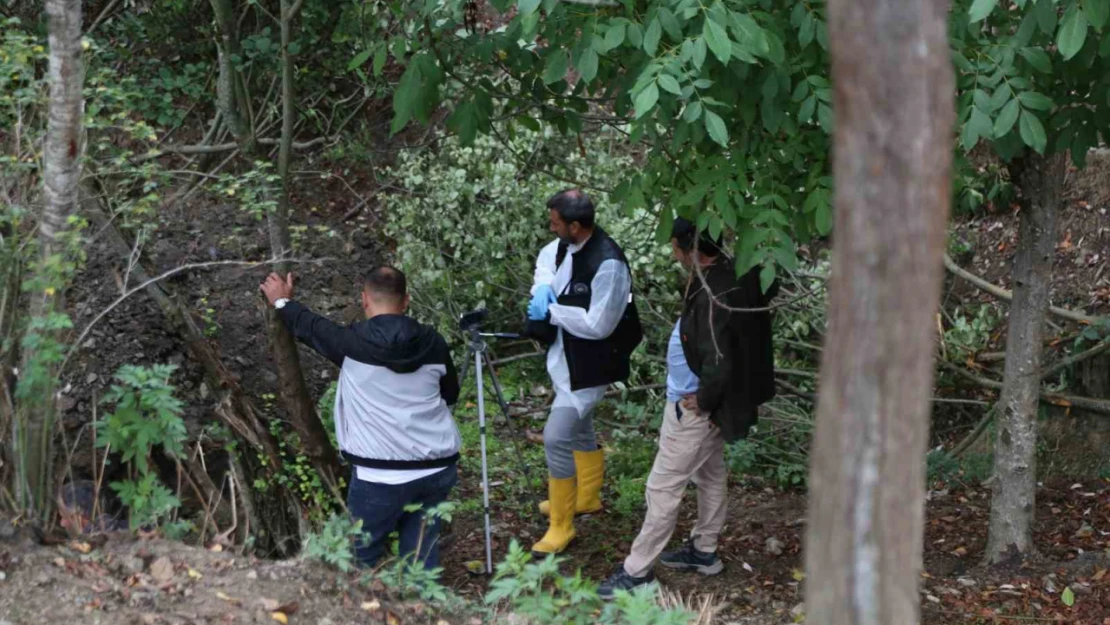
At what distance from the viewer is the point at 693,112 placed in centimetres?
439

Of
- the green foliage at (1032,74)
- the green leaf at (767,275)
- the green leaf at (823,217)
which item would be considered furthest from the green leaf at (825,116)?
the green leaf at (767,275)

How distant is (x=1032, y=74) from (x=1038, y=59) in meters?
0.41

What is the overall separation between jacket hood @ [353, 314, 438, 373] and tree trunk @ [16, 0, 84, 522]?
1.38m

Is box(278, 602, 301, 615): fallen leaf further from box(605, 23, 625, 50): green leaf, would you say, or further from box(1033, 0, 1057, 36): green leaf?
box(1033, 0, 1057, 36): green leaf

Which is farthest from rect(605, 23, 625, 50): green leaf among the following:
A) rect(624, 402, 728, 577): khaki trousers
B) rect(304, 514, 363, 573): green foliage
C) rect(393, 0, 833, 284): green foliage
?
rect(624, 402, 728, 577): khaki trousers

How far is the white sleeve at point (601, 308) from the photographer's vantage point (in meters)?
6.60

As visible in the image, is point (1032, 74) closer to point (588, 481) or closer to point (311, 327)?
point (311, 327)

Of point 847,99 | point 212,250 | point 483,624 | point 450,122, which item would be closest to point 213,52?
point 212,250

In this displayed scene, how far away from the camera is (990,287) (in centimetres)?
798

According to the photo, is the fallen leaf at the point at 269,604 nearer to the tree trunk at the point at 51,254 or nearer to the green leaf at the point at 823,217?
the tree trunk at the point at 51,254

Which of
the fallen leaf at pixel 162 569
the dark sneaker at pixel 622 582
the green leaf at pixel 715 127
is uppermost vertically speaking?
the green leaf at pixel 715 127

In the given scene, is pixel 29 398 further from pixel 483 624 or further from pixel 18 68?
pixel 483 624

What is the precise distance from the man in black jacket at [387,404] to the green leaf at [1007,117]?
270cm

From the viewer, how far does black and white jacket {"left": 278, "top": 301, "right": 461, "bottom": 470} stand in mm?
5547
